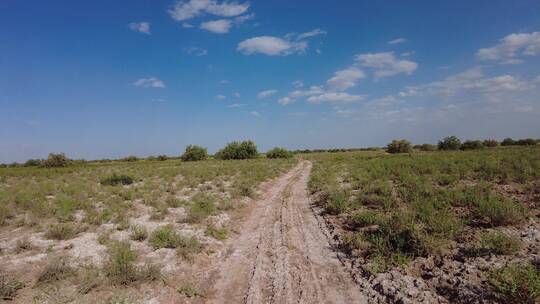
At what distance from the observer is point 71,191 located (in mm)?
16234

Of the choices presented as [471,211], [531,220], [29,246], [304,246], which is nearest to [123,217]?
[29,246]

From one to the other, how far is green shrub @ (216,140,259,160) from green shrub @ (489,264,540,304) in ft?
202

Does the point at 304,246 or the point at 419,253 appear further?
the point at 304,246

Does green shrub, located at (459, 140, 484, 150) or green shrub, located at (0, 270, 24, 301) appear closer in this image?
green shrub, located at (0, 270, 24, 301)

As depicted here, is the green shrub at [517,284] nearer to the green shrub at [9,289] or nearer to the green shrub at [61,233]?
the green shrub at [9,289]

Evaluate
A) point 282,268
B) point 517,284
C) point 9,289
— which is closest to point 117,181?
point 9,289

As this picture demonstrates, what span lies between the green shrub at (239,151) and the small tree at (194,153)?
13.9 feet

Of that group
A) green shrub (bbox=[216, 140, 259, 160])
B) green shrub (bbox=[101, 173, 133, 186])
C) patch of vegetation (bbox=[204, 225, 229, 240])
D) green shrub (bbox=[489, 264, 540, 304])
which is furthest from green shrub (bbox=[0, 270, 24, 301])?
green shrub (bbox=[216, 140, 259, 160])

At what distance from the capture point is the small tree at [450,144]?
187 feet

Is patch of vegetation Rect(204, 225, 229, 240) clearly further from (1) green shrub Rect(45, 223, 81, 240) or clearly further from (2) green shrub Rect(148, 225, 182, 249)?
(1) green shrub Rect(45, 223, 81, 240)

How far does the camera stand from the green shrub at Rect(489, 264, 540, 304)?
3.98 meters

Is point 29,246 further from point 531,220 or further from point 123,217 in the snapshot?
point 531,220

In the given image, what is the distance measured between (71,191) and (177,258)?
1336 centimetres

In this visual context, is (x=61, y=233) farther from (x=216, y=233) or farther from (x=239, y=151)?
(x=239, y=151)
